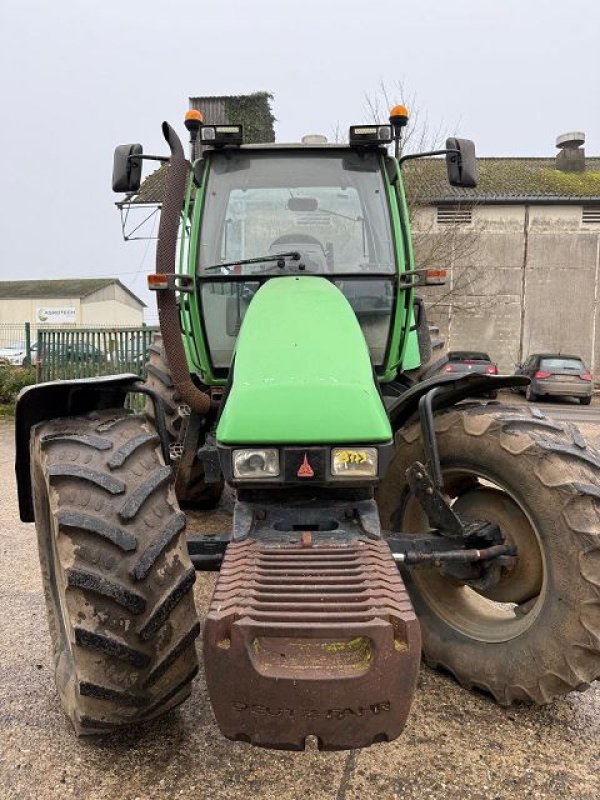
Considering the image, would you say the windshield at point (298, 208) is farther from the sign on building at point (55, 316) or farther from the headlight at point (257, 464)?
the sign on building at point (55, 316)

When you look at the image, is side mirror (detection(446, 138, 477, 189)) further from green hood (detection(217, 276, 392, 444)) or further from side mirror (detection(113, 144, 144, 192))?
side mirror (detection(113, 144, 144, 192))

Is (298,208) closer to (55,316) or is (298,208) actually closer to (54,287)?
(55,316)

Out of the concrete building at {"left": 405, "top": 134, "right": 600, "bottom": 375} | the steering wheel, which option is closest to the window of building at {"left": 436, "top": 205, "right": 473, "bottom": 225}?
the concrete building at {"left": 405, "top": 134, "right": 600, "bottom": 375}

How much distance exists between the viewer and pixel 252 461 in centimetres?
232

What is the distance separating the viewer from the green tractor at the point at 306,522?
5.90 ft

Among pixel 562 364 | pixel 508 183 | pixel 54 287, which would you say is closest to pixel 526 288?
pixel 508 183

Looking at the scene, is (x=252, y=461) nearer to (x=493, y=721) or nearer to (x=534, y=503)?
(x=534, y=503)

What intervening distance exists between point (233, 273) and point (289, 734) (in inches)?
98.7

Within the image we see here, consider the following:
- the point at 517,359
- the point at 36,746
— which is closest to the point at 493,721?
the point at 36,746

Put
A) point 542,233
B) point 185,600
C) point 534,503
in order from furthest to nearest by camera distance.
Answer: point 542,233, point 534,503, point 185,600

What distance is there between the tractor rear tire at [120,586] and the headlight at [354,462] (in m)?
0.55

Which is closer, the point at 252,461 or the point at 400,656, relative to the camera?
the point at 400,656

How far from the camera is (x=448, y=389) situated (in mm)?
2867

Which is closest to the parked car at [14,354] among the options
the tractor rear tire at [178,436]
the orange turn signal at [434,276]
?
the tractor rear tire at [178,436]
